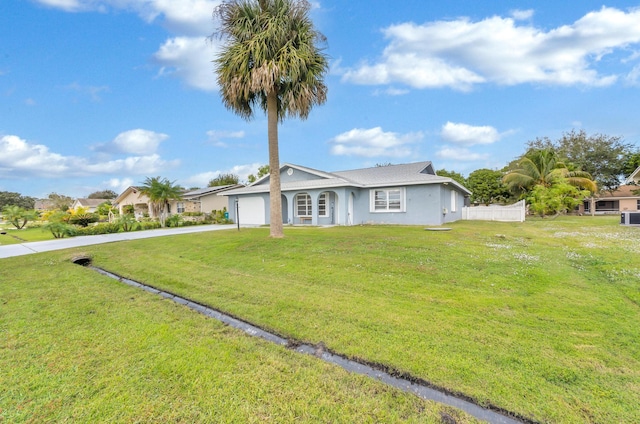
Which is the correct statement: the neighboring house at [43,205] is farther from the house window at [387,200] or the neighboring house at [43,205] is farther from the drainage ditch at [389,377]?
the drainage ditch at [389,377]

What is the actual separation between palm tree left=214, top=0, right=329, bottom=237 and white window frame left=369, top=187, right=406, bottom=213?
8546 millimetres

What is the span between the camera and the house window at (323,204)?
1956 centimetres

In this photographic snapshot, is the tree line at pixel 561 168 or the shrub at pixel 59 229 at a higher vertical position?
the tree line at pixel 561 168

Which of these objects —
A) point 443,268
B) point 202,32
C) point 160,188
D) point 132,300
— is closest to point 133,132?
point 160,188

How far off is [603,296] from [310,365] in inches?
211

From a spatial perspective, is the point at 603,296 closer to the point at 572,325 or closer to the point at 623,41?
the point at 572,325

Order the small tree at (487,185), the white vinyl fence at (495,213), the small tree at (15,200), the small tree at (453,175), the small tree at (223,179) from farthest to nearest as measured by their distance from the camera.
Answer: the small tree at (15,200), the small tree at (223,179), the small tree at (453,175), the small tree at (487,185), the white vinyl fence at (495,213)

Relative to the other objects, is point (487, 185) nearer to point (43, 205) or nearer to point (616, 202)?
point (616, 202)

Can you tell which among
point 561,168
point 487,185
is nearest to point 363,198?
point 561,168

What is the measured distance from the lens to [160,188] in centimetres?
2392

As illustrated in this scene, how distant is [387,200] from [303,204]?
6.13m

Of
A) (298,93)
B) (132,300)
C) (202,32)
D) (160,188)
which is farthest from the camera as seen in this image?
(160,188)

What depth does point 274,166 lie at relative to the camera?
11.5 metres

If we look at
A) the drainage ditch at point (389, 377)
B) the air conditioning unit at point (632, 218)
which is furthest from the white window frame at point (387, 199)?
the drainage ditch at point (389, 377)
